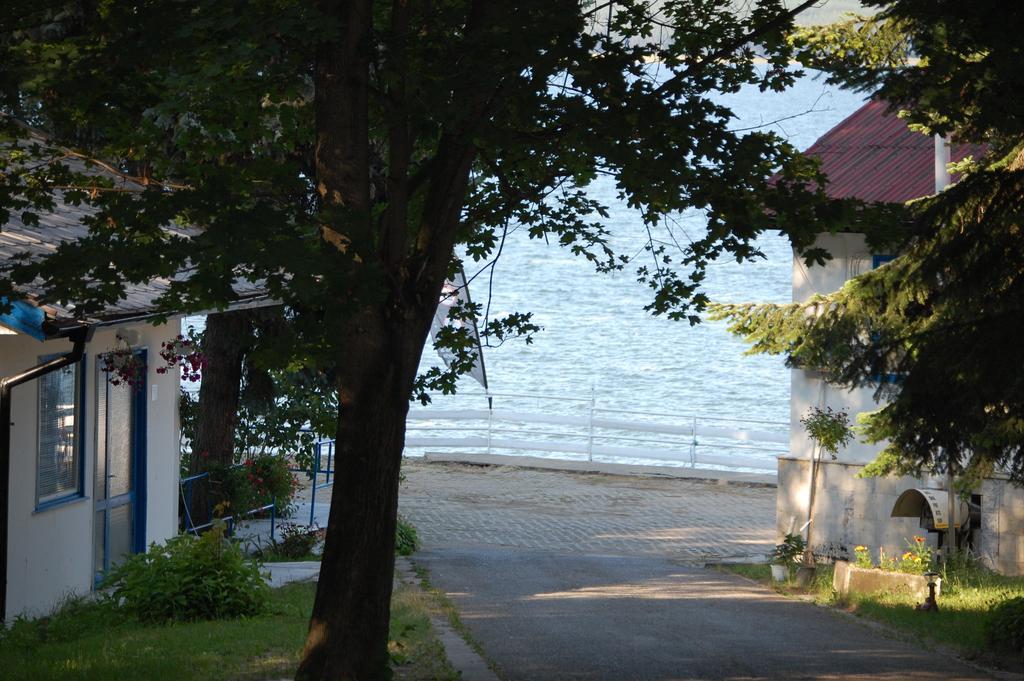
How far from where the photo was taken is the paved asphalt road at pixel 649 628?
Result: 990 centimetres

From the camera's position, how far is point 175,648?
9.12 m

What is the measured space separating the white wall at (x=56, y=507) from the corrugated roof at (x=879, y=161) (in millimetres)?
A: 9661

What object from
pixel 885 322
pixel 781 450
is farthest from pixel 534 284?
pixel 885 322

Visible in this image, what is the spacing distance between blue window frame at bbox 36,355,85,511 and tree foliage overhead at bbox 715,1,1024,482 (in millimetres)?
7184

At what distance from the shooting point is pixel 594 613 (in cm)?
1248

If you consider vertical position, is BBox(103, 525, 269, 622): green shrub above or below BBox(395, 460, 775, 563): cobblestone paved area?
above

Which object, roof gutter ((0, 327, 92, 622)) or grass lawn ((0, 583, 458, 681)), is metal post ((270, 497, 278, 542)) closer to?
grass lawn ((0, 583, 458, 681))

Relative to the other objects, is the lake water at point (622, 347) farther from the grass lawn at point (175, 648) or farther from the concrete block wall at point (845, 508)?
the grass lawn at point (175, 648)

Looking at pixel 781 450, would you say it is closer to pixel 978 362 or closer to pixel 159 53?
pixel 978 362

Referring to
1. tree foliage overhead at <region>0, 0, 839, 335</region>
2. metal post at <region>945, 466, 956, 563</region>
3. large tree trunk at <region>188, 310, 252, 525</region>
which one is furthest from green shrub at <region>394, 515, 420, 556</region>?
tree foliage overhead at <region>0, 0, 839, 335</region>

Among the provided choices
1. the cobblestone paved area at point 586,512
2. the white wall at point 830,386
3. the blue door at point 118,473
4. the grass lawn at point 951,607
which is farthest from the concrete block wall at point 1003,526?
the blue door at point 118,473

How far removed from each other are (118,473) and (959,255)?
28.6ft

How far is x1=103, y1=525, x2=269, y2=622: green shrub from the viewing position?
10773 mm

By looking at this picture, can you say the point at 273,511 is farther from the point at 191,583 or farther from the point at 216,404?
the point at 191,583
